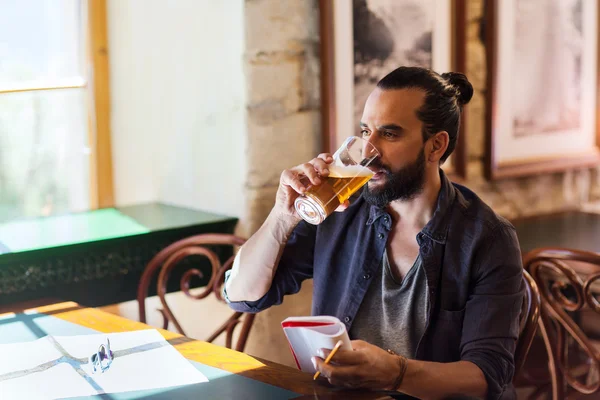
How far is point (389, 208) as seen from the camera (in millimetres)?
2168

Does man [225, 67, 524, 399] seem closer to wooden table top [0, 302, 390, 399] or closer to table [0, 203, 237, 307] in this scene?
wooden table top [0, 302, 390, 399]

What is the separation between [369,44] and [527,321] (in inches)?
52.5

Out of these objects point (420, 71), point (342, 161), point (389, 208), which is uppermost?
point (420, 71)

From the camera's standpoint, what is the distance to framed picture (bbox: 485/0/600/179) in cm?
358

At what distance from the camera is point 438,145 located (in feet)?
7.01

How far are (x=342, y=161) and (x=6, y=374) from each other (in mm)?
830

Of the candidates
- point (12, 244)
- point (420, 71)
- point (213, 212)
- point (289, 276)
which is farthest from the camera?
point (213, 212)

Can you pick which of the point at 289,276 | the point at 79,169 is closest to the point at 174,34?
the point at 79,169

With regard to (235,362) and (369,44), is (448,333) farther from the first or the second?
(369,44)

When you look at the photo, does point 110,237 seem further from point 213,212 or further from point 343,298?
point 343,298

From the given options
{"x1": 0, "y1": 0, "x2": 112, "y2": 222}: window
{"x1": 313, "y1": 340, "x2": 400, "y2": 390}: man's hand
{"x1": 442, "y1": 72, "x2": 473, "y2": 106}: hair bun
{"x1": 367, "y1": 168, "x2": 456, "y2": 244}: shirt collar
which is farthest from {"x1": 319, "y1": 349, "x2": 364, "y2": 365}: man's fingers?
{"x1": 0, "y1": 0, "x2": 112, "y2": 222}: window

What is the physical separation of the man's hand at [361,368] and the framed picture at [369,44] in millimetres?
1375

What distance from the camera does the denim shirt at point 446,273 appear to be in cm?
193

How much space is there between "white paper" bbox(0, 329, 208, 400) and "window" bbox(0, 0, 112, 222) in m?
1.30
